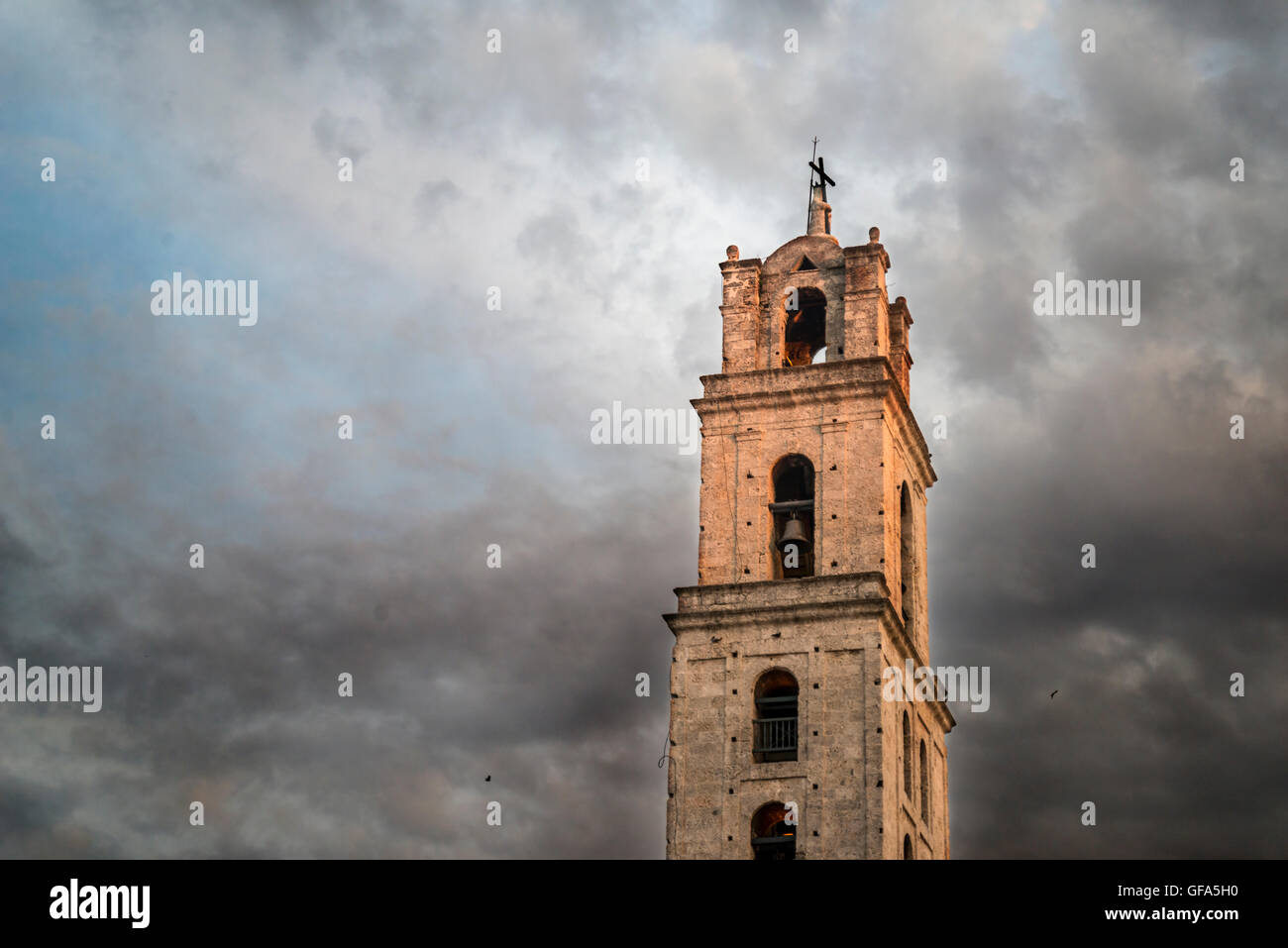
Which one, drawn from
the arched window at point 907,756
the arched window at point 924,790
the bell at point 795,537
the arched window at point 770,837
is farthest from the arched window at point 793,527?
the arched window at point 770,837

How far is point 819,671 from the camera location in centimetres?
4844

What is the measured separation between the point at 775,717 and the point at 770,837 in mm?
3089

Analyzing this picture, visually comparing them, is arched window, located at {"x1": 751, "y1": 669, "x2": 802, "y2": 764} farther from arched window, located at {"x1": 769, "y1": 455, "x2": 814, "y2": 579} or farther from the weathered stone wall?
arched window, located at {"x1": 769, "y1": 455, "x2": 814, "y2": 579}

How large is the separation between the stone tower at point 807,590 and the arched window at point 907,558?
0.21 feet

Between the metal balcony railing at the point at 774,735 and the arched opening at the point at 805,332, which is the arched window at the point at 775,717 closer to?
the metal balcony railing at the point at 774,735

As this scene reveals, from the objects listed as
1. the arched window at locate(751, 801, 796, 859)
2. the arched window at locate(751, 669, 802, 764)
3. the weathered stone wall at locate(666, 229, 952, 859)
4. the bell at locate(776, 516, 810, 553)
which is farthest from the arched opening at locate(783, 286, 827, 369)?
the arched window at locate(751, 801, 796, 859)

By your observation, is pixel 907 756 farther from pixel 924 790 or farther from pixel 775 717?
pixel 775 717

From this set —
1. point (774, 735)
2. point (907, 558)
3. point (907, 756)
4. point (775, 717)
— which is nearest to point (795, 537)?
point (907, 558)

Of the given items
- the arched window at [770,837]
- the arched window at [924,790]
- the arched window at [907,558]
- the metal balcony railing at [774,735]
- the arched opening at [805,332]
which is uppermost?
the arched opening at [805,332]

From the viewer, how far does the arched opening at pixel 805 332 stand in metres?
56.1

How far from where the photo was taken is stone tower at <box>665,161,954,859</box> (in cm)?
4741
